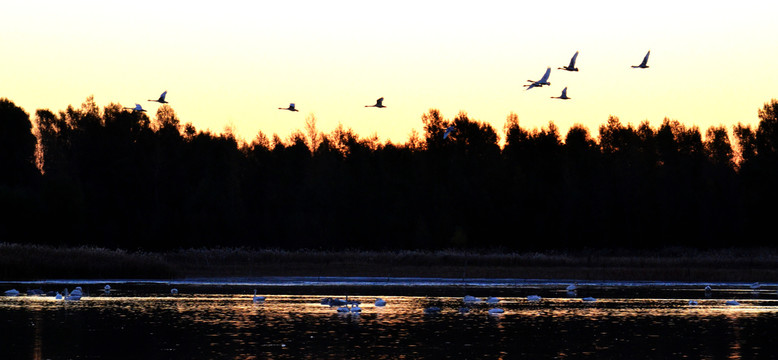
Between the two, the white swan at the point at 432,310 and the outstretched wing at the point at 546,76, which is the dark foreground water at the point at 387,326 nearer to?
the white swan at the point at 432,310

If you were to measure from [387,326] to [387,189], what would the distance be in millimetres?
62894

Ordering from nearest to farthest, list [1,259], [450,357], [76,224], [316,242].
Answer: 1. [450,357]
2. [1,259]
3. [76,224]
4. [316,242]

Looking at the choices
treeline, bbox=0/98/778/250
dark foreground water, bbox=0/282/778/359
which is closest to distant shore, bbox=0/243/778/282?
dark foreground water, bbox=0/282/778/359

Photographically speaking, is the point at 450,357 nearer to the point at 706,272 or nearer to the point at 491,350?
the point at 491,350

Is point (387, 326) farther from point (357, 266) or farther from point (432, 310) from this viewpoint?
point (357, 266)

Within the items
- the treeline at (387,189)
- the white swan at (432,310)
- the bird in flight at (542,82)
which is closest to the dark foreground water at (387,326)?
the white swan at (432,310)

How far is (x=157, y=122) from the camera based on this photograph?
99500mm

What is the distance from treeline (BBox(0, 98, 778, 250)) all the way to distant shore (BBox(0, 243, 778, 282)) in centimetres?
1920

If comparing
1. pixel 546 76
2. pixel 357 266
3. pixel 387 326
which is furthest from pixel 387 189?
pixel 387 326

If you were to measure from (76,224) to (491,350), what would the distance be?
62.6 meters

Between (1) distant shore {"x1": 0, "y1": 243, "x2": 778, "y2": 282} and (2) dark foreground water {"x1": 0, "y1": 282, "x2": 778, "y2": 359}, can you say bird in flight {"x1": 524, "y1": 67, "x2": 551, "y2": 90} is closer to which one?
(2) dark foreground water {"x1": 0, "y1": 282, "x2": 778, "y2": 359}

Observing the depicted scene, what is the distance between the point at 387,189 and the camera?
92.9 m

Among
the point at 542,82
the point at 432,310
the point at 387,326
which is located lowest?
the point at 387,326

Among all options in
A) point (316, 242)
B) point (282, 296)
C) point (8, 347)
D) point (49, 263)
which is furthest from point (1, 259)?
point (316, 242)
